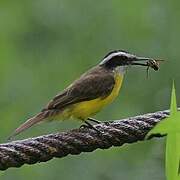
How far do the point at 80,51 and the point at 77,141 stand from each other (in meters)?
3.35

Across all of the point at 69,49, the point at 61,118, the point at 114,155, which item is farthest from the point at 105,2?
the point at 61,118

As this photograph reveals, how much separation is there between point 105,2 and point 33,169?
1.59 metres

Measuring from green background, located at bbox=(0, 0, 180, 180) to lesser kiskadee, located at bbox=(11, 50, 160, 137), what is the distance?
0.90 meters

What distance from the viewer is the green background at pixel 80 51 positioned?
19.6ft

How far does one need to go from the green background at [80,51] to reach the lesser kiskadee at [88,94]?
90 centimetres

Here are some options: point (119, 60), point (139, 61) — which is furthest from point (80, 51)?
point (139, 61)

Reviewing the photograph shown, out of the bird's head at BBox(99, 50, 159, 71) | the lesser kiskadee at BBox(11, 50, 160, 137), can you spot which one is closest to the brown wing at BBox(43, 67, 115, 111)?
the lesser kiskadee at BBox(11, 50, 160, 137)

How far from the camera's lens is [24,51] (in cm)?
654

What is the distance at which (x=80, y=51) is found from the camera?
6.44m

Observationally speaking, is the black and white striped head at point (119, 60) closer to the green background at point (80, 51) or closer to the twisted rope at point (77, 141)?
the green background at point (80, 51)

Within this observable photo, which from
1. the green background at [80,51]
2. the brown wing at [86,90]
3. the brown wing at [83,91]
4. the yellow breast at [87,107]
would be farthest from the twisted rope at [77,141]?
the green background at [80,51]

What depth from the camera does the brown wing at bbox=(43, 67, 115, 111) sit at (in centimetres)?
434

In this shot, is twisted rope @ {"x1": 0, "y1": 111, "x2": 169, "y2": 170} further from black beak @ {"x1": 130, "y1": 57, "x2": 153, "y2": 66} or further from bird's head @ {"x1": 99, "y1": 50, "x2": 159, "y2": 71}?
bird's head @ {"x1": 99, "y1": 50, "x2": 159, "y2": 71}

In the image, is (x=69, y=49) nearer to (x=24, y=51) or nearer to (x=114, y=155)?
(x=24, y=51)
